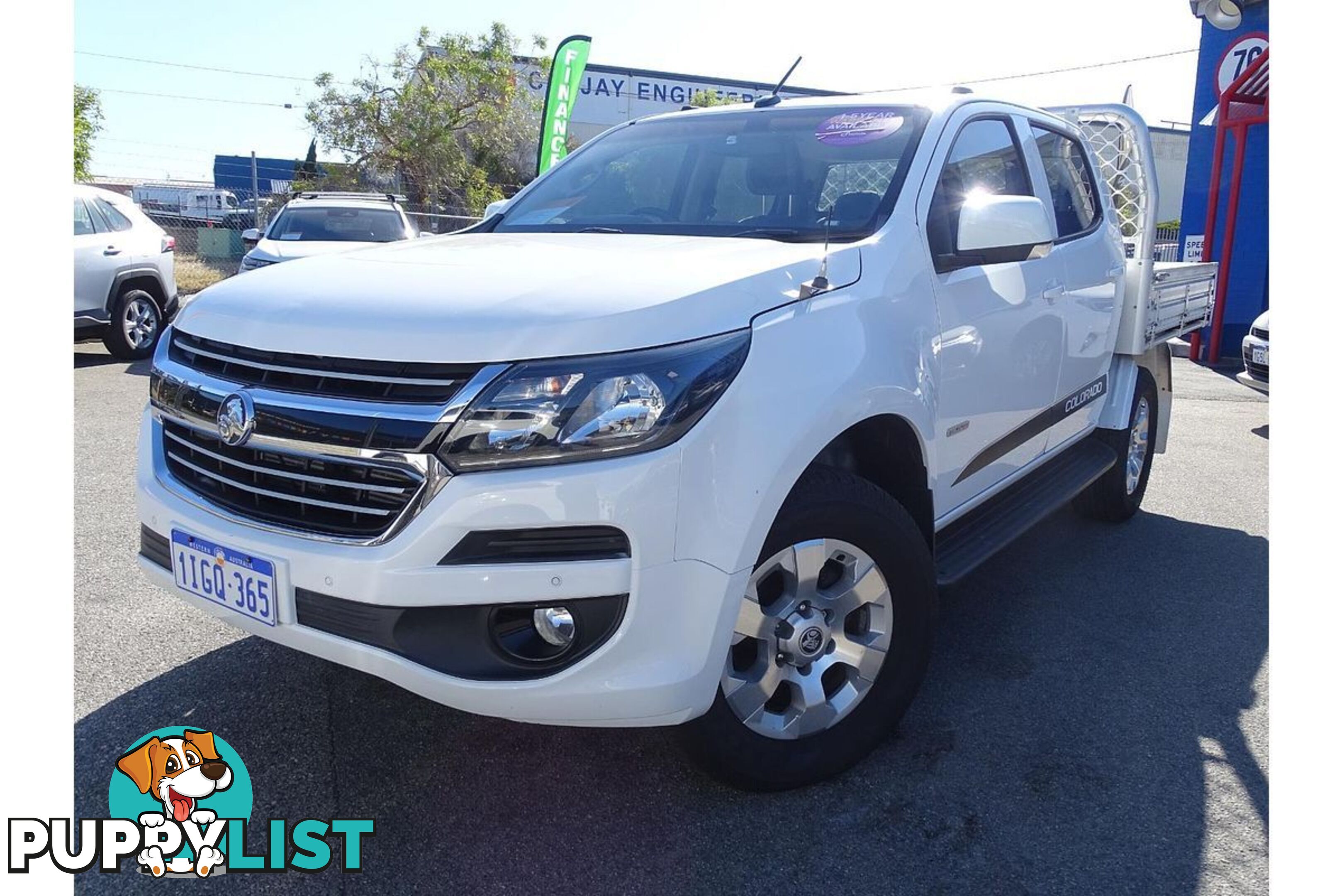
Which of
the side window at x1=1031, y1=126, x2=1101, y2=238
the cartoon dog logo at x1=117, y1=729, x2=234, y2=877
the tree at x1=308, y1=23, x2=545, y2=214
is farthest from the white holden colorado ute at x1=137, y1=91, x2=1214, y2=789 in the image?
the tree at x1=308, y1=23, x2=545, y2=214

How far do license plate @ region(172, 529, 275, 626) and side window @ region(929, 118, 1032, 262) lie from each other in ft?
6.70

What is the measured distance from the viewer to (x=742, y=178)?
3471mm

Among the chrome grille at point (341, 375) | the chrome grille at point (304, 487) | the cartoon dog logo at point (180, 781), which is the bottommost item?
the cartoon dog logo at point (180, 781)

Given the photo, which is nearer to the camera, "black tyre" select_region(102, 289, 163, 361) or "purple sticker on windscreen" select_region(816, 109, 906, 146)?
"purple sticker on windscreen" select_region(816, 109, 906, 146)

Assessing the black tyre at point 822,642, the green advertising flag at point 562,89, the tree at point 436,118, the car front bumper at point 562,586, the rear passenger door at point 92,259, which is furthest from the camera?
the tree at point 436,118

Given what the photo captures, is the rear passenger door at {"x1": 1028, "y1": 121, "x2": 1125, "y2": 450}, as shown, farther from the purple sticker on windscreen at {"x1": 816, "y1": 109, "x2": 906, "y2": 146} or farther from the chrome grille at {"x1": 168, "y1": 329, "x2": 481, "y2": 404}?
the chrome grille at {"x1": 168, "y1": 329, "x2": 481, "y2": 404}

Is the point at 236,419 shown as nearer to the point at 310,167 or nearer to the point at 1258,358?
the point at 1258,358

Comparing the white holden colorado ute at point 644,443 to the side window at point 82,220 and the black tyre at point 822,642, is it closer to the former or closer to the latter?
the black tyre at point 822,642

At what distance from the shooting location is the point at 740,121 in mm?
3730

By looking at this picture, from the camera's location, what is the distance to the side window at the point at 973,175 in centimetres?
316

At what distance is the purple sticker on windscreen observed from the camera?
3.36m

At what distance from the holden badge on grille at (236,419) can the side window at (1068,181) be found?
10.3 feet

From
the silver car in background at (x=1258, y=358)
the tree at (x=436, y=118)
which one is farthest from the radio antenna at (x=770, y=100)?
the tree at (x=436, y=118)

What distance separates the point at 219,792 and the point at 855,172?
2.51 meters
